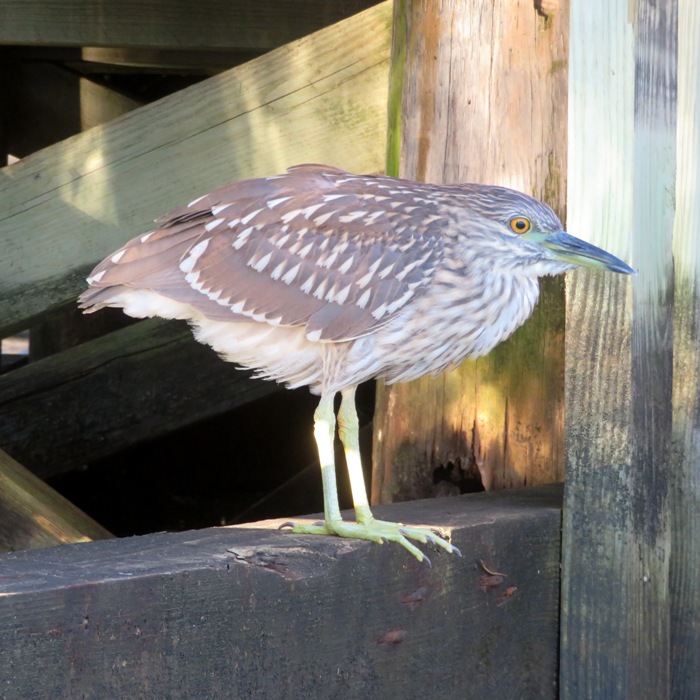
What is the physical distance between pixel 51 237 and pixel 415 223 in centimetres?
108

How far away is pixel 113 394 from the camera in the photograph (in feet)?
15.3

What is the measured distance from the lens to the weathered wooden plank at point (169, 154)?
340 centimetres

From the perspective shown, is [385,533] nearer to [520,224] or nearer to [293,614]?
[293,614]

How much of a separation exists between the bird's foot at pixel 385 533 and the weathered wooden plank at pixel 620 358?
17.6 inches

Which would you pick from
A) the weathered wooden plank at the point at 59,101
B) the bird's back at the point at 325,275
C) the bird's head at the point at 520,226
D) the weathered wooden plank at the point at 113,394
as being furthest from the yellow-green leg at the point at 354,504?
the weathered wooden plank at the point at 59,101

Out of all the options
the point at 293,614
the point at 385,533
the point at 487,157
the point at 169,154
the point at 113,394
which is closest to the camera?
the point at 293,614

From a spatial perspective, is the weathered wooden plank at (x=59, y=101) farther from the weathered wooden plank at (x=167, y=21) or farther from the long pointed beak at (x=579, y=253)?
the long pointed beak at (x=579, y=253)

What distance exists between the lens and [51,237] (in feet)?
11.2

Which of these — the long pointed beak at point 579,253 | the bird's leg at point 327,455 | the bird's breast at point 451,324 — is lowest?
the bird's leg at point 327,455

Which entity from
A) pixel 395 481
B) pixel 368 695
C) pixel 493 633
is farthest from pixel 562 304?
pixel 368 695

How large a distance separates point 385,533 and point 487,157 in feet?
3.74

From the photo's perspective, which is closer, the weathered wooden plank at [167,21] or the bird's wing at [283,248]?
the bird's wing at [283,248]

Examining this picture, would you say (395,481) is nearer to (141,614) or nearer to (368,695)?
(368,695)

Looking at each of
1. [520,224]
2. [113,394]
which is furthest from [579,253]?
[113,394]
